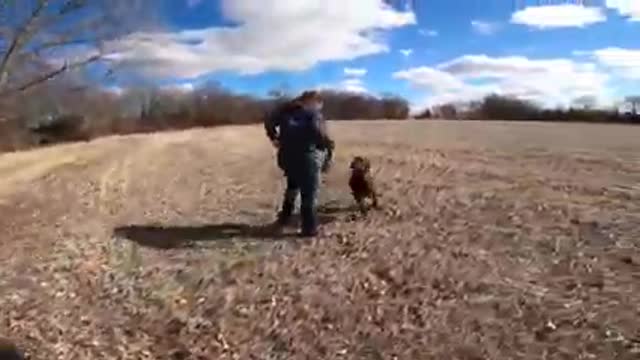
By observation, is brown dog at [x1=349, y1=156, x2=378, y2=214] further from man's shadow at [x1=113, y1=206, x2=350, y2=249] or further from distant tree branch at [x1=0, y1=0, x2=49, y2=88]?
distant tree branch at [x1=0, y1=0, x2=49, y2=88]

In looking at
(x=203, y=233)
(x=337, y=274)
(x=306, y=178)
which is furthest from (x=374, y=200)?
(x=337, y=274)

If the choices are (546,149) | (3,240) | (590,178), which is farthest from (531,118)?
(3,240)

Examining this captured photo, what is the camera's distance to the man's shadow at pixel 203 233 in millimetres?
11961

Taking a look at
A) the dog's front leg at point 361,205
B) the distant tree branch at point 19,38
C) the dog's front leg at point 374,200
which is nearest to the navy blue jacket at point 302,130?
the dog's front leg at point 361,205

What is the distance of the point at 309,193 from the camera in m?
11.8

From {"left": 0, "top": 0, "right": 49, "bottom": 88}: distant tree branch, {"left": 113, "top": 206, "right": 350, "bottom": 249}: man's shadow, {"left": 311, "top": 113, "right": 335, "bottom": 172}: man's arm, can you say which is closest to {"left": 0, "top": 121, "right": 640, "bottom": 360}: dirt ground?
{"left": 113, "top": 206, "right": 350, "bottom": 249}: man's shadow

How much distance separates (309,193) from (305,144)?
650 mm

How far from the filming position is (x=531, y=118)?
226 feet

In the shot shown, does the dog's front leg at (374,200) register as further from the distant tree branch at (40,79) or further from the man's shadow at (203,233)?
the distant tree branch at (40,79)

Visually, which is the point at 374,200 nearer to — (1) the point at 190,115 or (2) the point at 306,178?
(2) the point at 306,178

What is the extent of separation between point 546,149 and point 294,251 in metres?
18.9

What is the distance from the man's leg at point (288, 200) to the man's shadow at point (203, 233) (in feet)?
0.43

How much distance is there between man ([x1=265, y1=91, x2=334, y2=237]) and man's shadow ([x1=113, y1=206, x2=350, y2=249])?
0.46m

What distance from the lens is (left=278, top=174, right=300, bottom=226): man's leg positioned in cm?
1222
